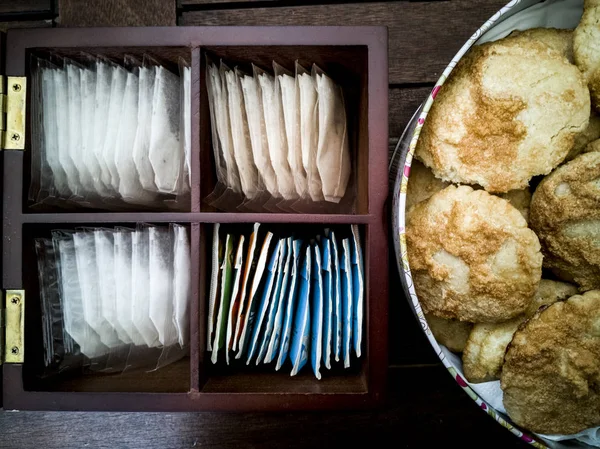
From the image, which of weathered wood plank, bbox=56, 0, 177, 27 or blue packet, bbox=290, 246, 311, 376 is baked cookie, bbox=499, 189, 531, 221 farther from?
weathered wood plank, bbox=56, 0, 177, 27

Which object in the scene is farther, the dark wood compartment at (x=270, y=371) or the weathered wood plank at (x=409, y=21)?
the weathered wood plank at (x=409, y=21)

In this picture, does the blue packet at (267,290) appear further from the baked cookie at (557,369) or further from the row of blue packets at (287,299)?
the baked cookie at (557,369)

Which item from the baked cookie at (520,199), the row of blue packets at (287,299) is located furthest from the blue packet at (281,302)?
the baked cookie at (520,199)

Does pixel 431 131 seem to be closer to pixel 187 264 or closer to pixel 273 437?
pixel 187 264

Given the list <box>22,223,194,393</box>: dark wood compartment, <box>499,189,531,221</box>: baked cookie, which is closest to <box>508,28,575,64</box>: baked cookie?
<box>499,189,531,221</box>: baked cookie

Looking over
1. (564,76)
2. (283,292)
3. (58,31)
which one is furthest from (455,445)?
(58,31)

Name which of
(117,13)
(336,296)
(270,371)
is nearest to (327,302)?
(336,296)

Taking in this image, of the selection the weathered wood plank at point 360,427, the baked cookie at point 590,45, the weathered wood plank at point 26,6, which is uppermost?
the weathered wood plank at point 26,6

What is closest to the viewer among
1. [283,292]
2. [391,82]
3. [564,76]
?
[564,76]
